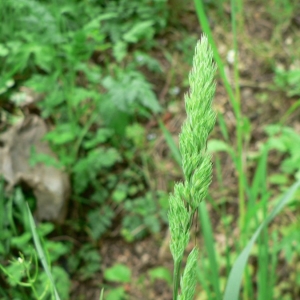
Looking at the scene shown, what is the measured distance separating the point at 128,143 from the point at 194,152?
7.09 feet

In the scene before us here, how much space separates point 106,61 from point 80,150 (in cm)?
72

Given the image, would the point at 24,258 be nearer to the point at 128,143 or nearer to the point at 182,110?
the point at 128,143

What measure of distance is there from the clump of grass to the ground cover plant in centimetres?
108

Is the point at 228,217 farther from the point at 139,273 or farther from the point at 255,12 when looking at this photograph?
the point at 255,12

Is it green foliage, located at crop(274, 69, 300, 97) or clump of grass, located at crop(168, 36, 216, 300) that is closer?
clump of grass, located at crop(168, 36, 216, 300)

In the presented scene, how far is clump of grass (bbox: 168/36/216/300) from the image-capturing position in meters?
0.59

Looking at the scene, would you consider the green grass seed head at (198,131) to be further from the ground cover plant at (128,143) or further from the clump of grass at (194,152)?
the ground cover plant at (128,143)

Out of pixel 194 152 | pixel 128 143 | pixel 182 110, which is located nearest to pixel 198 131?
pixel 194 152

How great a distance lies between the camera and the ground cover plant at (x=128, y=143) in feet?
6.74

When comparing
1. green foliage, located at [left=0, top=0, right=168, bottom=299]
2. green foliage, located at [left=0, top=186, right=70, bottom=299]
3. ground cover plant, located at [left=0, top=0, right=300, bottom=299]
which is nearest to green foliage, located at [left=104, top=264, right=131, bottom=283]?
ground cover plant, located at [left=0, top=0, right=300, bottom=299]

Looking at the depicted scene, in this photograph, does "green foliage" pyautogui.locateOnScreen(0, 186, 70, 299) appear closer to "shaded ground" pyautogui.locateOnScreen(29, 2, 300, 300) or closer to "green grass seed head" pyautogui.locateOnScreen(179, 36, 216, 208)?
"shaded ground" pyautogui.locateOnScreen(29, 2, 300, 300)

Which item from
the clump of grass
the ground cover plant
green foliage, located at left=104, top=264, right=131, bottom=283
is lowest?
green foliage, located at left=104, top=264, right=131, bottom=283

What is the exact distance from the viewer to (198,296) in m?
2.14

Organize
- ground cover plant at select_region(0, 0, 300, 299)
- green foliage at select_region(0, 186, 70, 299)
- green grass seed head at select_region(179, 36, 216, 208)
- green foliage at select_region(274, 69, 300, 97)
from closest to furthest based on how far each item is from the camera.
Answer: green grass seed head at select_region(179, 36, 216, 208) < green foliage at select_region(0, 186, 70, 299) < ground cover plant at select_region(0, 0, 300, 299) < green foliage at select_region(274, 69, 300, 97)
